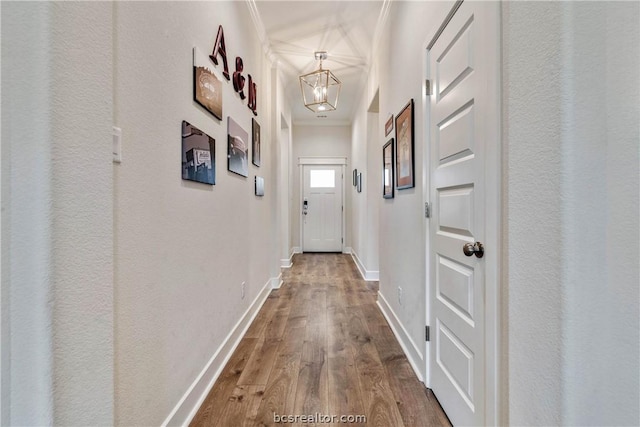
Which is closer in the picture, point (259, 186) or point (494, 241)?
point (494, 241)

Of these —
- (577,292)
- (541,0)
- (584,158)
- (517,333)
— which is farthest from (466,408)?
(541,0)

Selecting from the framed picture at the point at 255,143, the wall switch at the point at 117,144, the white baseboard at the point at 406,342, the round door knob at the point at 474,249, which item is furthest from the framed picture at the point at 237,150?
the white baseboard at the point at 406,342

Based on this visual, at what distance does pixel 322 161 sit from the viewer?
6016 mm

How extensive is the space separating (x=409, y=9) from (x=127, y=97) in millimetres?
1865

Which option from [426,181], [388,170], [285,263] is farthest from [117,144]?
[285,263]

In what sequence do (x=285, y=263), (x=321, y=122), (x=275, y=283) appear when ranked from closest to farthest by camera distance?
(x=275, y=283) → (x=285, y=263) → (x=321, y=122)

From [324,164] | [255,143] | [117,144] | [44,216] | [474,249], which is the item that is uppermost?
[324,164]

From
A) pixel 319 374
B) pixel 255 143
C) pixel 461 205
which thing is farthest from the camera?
pixel 255 143

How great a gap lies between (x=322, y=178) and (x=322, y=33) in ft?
10.9

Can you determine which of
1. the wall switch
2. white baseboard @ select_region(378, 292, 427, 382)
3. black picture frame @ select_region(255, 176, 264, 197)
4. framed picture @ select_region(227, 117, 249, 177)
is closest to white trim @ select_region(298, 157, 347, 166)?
black picture frame @ select_region(255, 176, 264, 197)

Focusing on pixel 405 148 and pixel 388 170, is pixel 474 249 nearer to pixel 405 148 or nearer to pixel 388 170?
pixel 405 148

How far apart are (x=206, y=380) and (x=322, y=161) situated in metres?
4.98

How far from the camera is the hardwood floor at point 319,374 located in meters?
1.37

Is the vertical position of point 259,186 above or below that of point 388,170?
below
